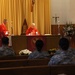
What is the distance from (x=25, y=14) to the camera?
14148mm

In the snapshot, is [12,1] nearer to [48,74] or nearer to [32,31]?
[32,31]

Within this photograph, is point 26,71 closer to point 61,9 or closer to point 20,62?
point 20,62

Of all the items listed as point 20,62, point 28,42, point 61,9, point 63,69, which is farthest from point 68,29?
point 63,69

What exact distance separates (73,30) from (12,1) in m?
3.80

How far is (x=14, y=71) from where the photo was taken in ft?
12.8

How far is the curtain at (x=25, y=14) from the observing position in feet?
45.5

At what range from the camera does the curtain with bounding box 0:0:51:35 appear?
13859 millimetres

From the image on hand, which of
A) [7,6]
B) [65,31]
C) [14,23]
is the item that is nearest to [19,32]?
[14,23]

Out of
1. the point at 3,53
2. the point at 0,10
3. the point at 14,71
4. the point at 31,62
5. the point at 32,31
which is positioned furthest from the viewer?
the point at 0,10

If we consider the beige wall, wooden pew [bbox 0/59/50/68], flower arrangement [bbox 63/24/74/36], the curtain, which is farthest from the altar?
wooden pew [bbox 0/59/50/68]

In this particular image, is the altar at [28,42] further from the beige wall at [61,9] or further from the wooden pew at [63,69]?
the wooden pew at [63,69]

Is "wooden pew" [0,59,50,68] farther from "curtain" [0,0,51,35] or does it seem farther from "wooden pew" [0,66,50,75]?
"curtain" [0,0,51,35]

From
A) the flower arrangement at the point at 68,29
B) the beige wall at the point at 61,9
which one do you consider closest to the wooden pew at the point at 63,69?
the flower arrangement at the point at 68,29

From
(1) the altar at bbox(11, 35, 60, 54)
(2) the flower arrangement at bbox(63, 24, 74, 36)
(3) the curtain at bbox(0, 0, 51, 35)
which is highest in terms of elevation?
(3) the curtain at bbox(0, 0, 51, 35)
